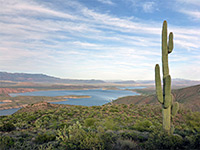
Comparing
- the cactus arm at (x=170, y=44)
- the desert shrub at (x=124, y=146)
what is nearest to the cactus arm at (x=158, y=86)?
the cactus arm at (x=170, y=44)

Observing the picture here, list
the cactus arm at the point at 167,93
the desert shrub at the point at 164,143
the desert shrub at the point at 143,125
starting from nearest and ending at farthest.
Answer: the desert shrub at the point at 164,143 < the cactus arm at the point at 167,93 < the desert shrub at the point at 143,125

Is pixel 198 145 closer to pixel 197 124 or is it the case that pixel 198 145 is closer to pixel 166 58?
pixel 166 58

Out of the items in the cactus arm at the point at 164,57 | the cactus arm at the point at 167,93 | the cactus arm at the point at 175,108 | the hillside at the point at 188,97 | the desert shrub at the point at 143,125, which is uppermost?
the cactus arm at the point at 164,57

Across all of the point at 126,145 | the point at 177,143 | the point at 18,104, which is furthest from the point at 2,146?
the point at 18,104

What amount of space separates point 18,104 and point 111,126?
427ft

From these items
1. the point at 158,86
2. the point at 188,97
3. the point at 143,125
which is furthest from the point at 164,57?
the point at 188,97

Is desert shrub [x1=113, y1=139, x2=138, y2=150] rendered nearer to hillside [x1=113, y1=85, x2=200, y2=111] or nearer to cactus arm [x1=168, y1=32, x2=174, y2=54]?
cactus arm [x1=168, y1=32, x2=174, y2=54]

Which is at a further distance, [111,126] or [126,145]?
[111,126]

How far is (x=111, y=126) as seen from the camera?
14.3 metres

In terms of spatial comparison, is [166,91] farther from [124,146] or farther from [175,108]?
[124,146]

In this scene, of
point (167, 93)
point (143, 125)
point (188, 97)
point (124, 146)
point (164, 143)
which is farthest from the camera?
point (188, 97)

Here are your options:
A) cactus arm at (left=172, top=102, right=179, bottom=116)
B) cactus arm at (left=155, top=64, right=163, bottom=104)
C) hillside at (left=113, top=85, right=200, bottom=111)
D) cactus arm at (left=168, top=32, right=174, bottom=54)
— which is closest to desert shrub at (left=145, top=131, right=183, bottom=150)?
cactus arm at (left=172, top=102, right=179, bottom=116)

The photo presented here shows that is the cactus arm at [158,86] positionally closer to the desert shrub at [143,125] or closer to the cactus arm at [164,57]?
the cactus arm at [164,57]

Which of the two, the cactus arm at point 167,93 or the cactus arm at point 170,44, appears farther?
the cactus arm at point 170,44
